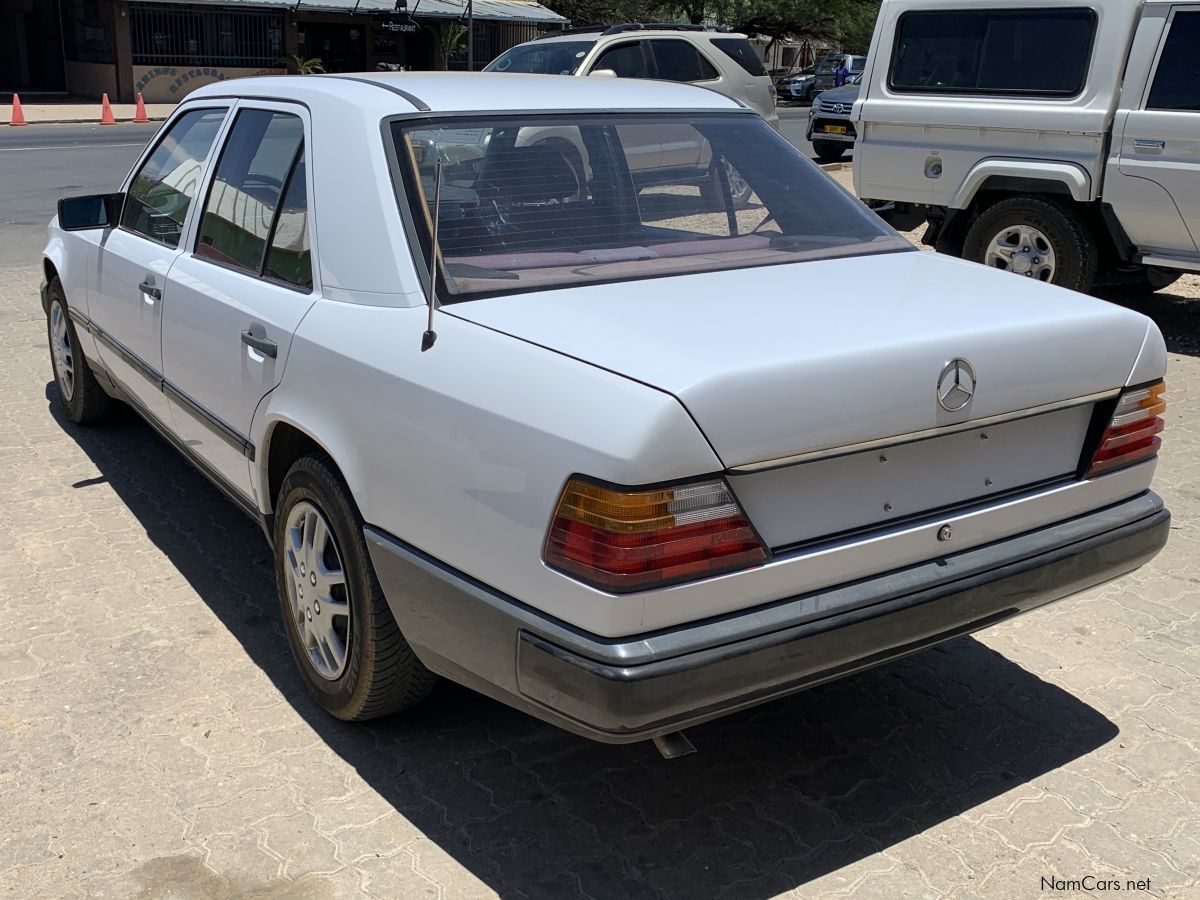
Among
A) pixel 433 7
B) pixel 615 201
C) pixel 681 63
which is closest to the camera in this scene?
pixel 615 201

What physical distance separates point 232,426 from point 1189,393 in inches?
225

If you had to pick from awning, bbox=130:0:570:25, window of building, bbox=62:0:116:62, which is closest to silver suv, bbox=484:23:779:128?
awning, bbox=130:0:570:25

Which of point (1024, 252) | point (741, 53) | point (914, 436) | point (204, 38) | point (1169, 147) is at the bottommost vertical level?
point (1024, 252)

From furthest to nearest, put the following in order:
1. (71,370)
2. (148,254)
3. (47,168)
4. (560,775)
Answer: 1. (47,168)
2. (71,370)
3. (148,254)
4. (560,775)

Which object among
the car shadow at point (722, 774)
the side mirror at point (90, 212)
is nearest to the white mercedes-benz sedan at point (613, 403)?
the car shadow at point (722, 774)

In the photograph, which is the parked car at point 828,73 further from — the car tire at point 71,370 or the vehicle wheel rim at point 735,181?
the vehicle wheel rim at point 735,181

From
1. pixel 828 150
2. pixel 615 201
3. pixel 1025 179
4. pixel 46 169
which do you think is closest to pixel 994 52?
pixel 1025 179

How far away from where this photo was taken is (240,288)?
3.71 m

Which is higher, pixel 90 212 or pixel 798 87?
pixel 90 212

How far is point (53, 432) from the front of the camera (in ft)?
20.0

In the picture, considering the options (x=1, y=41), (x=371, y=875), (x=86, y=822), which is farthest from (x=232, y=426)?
(x=1, y=41)

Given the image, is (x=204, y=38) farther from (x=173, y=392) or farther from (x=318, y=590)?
(x=318, y=590)

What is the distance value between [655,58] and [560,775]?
11.6m

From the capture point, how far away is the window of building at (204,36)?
32.0 metres
